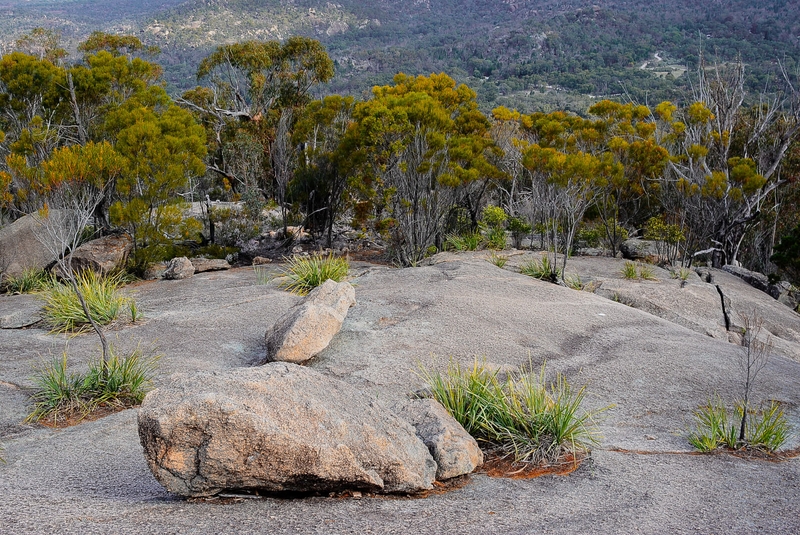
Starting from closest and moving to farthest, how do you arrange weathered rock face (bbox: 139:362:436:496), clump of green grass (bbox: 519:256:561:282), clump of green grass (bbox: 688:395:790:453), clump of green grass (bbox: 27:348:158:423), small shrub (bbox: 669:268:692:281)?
weathered rock face (bbox: 139:362:436:496) < clump of green grass (bbox: 688:395:790:453) < clump of green grass (bbox: 27:348:158:423) < clump of green grass (bbox: 519:256:561:282) < small shrub (bbox: 669:268:692:281)

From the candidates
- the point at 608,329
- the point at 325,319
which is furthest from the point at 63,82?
the point at 608,329

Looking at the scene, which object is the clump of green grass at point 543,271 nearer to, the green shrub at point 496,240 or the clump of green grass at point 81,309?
the green shrub at point 496,240

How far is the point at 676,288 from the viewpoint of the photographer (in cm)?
1207

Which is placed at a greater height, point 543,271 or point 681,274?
point 543,271

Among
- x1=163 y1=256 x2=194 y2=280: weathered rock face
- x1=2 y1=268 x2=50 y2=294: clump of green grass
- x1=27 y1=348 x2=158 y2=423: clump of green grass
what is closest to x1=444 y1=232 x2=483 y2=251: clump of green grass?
x1=163 y1=256 x2=194 y2=280: weathered rock face

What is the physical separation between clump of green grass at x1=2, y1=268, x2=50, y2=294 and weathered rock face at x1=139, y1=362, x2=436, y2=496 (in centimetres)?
1016

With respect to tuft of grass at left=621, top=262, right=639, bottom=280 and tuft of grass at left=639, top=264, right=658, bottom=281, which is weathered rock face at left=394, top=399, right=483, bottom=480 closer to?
tuft of grass at left=621, top=262, right=639, bottom=280

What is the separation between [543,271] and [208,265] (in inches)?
296

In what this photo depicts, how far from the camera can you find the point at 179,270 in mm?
13367

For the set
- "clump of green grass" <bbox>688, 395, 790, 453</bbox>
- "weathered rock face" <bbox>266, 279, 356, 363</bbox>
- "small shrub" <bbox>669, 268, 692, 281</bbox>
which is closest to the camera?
"clump of green grass" <bbox>688, 395, 790, 453</bbox>

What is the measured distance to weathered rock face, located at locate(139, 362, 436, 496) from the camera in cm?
371

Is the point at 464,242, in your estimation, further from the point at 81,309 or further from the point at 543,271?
the point at 81,309

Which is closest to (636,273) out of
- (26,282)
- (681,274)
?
(681,274)

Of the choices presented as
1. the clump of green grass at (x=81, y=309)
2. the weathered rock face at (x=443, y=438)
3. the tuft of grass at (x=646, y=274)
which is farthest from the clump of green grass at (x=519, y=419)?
the tuft of grass at (x=646, y=274)
